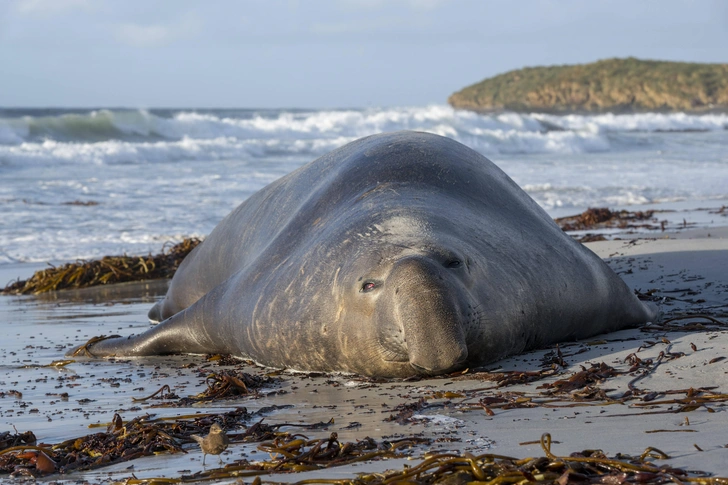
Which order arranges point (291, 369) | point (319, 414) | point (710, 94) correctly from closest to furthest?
point (319, 414)
point (291, 369)
point (710, 94)

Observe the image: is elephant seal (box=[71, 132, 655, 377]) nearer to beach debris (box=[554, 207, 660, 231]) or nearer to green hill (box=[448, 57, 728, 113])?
beach debris (box=[554, 207, 660, 231])

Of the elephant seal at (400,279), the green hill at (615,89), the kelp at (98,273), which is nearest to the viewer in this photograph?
the elephant seal at (400,279)

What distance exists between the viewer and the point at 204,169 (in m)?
23.5

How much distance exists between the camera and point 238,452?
3.09 meters

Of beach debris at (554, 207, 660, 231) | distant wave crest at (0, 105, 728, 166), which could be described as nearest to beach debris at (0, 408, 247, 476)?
beach debris at (554, 207, 660, 231)

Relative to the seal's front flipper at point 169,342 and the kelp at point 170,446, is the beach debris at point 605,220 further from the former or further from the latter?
the kelp at point 170,446

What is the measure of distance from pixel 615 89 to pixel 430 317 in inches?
3600

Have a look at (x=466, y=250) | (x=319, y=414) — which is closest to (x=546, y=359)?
(x=466, y=250)

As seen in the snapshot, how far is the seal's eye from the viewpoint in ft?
13.2

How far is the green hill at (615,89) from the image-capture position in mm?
84625

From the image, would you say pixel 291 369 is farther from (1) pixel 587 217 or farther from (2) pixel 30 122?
(2) pixel 30 122

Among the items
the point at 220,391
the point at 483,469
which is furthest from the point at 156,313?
the point at 483,469

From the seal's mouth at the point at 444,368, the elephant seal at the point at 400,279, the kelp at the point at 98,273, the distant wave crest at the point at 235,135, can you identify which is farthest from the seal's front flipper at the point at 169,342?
the distant wave crest at the point at 235,135

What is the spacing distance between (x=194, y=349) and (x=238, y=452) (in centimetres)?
242
